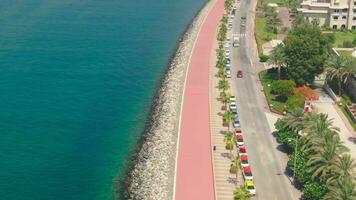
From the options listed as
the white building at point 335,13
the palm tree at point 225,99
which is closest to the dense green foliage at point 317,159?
the palm tree at point 225,99

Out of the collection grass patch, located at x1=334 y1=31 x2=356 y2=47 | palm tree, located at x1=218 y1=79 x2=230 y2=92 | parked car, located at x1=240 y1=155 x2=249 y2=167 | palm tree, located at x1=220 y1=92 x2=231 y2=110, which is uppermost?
grass patch, located at x1=334 y1=31 x2=356 y2=47

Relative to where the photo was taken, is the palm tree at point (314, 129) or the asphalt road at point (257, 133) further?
the palm tree at point (314, 129)

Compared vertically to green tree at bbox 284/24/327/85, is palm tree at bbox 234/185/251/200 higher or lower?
lower

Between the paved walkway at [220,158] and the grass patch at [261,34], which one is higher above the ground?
the grass patch at [261,34]

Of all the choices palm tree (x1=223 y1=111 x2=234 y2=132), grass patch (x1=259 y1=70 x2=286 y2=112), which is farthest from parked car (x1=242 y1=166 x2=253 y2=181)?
grass patch (x1=259 y1=70 x2=286 y2=112)

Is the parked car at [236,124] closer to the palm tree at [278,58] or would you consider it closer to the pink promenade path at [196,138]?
the pink promenade path at [196,138]

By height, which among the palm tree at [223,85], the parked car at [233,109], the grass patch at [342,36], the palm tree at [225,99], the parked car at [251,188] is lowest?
the parked car at [251,188]

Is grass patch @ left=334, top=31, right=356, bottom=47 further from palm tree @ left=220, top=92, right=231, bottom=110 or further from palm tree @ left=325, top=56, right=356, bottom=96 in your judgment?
palm tree @ left=220, top=92, right=231, bottom=110

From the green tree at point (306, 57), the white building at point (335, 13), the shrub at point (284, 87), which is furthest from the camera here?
the white building at point (335, 13)
